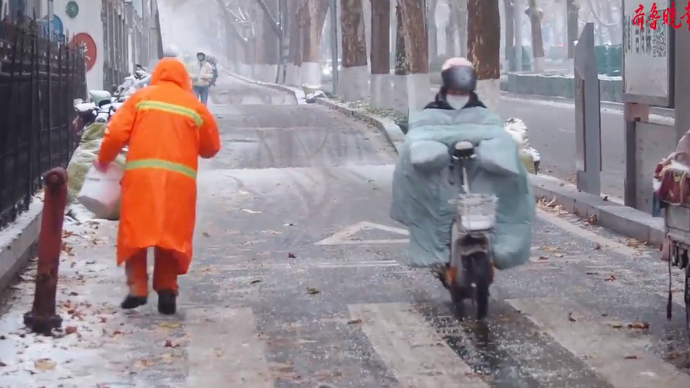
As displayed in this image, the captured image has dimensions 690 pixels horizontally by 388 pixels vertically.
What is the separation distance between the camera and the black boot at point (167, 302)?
835 centimetres

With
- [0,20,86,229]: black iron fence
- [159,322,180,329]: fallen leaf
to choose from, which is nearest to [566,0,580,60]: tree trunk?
[0,20,86,229]: black iron fence

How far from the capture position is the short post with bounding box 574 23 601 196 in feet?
44.8

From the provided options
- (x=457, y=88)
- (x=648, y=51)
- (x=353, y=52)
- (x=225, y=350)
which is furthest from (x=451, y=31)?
(x=225, y=350)

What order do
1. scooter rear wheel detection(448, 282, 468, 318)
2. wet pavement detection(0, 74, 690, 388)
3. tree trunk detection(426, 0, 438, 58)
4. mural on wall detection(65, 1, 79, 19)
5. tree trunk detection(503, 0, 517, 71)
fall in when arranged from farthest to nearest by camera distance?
tree trunk detection(426, 0, 438, 58)
tree trunk detection(503, 0, 517, 71)
mural on wall detection(65, 1, 79, 19)
scooter rear wheel detection(448, 282, 468, 318)
wet pavement detection(0, 74, 690, 388)

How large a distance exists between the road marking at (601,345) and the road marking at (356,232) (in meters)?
3.03

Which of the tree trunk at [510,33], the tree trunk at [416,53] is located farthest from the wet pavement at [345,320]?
the tree trunk at [510,33]

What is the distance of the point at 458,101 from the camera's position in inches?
324

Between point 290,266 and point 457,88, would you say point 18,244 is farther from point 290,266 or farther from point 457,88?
point 457,88

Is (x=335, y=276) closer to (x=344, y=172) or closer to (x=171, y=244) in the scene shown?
(x=171, y=244)

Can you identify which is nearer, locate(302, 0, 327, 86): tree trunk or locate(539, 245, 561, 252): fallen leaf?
locate(539, 245, 561, 252): fallen leaf

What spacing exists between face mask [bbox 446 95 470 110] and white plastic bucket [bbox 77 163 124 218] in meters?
2.16

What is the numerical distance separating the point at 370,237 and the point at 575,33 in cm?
4619

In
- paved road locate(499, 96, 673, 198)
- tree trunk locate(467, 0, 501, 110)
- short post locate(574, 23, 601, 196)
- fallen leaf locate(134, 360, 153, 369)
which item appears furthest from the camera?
tree trunk locate(467, 0, 501, 110)

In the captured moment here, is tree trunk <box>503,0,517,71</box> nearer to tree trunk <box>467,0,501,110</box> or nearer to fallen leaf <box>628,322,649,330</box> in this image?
tree trunk <box>467,0,501,110</box>
